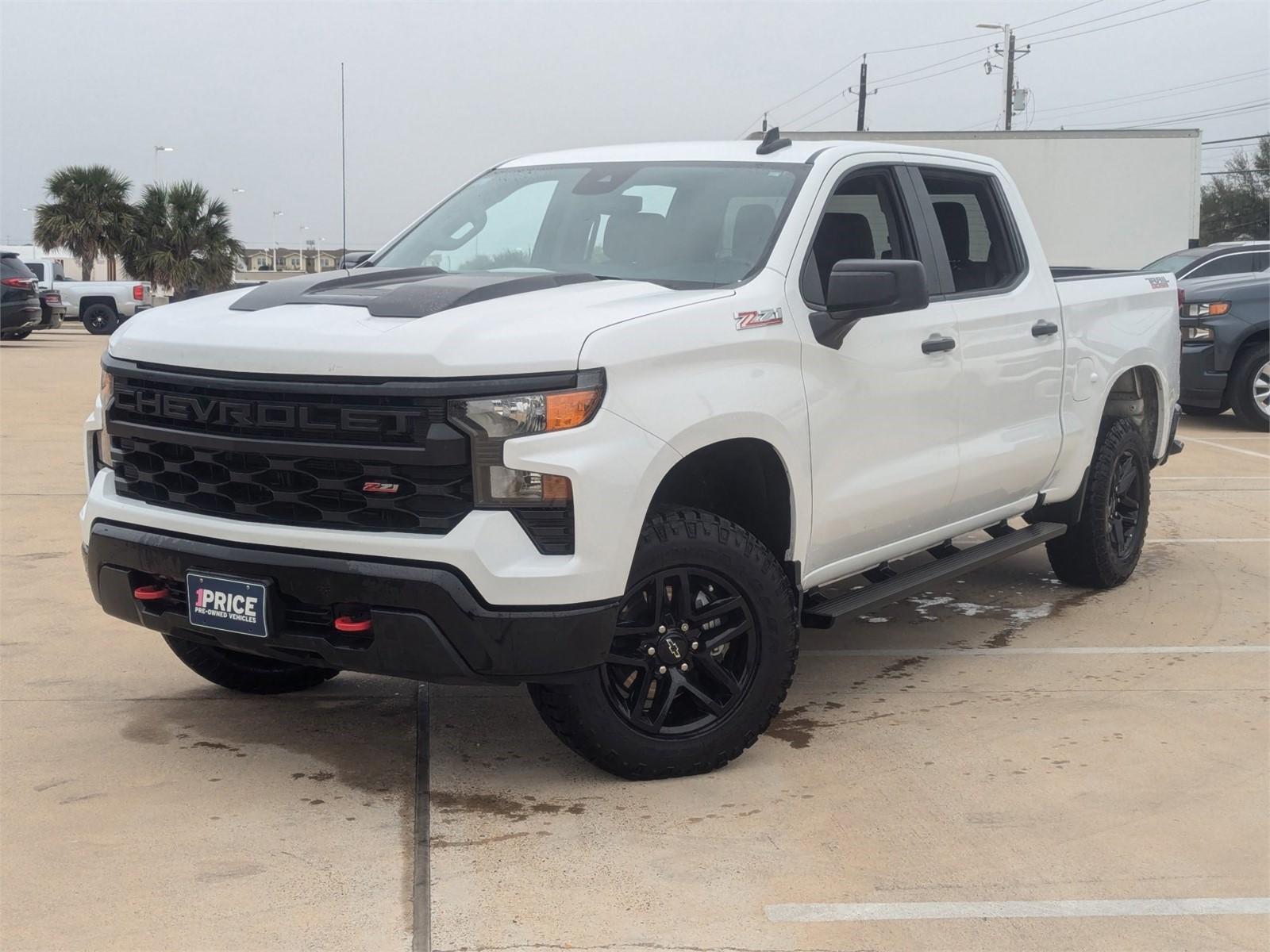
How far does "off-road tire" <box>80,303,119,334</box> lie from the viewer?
32156 mm

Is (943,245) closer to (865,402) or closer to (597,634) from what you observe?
(865,402)

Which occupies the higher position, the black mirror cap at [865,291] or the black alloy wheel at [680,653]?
the black mirror cap at [865,291]

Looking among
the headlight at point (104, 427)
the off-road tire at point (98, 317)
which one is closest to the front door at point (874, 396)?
the headlight at point (104, 427)

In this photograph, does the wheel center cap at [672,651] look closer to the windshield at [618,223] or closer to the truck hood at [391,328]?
the truck hood at [391,328]

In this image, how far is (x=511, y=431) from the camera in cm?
377

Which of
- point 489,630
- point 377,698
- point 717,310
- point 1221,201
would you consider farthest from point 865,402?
point 1221,201

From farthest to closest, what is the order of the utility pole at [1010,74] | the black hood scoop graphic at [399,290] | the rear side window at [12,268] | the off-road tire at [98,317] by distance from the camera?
the utility pole at [1010,74] → the off-road tire at [98,317] → the rear side window at [12,268] → the black hood scoop graphic at [399,290]

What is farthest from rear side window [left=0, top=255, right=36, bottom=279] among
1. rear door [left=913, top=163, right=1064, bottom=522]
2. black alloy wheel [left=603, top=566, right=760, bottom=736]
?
black alloy wheel [left=603, top=566, right=760, bottom=736]

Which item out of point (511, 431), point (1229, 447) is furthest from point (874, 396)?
point (1229, 447)

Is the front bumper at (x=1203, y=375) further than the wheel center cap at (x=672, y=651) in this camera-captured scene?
Yes

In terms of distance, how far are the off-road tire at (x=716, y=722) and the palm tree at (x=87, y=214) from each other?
167 feet

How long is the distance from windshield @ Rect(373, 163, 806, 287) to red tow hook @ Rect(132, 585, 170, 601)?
5.42 feet

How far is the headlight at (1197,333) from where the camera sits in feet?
43.2

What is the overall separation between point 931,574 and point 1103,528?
1673mm
